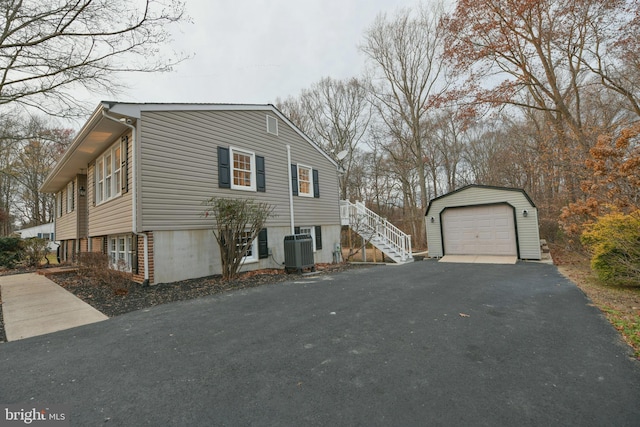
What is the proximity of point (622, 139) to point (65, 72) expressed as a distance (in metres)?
14.0

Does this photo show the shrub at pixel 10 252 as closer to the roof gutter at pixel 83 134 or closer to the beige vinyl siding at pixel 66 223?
the beige vinyl siding at pixel 66 223

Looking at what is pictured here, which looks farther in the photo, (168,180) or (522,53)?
(522,53)

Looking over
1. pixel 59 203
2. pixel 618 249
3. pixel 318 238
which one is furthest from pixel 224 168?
pixel 59 203

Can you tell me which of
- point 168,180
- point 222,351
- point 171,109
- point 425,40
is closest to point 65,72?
point 171,109

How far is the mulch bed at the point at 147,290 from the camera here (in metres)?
5.52

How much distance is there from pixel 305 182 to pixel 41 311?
9.11m

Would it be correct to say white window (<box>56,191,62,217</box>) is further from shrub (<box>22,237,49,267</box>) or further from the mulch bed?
the mulch bed

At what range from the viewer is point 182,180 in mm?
7949

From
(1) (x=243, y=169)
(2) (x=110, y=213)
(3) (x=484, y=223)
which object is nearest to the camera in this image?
(2) (x=110, y=213)

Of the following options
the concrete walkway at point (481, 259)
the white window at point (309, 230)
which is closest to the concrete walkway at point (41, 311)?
the white window at point (309, 230)

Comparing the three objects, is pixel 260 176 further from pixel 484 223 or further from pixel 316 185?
pixel 484 223

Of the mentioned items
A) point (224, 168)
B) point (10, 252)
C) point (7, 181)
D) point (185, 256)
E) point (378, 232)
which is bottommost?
point (185, 256)

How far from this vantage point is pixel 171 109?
26.1 ft

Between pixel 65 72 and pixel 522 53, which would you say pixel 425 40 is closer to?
pixel 522 53
